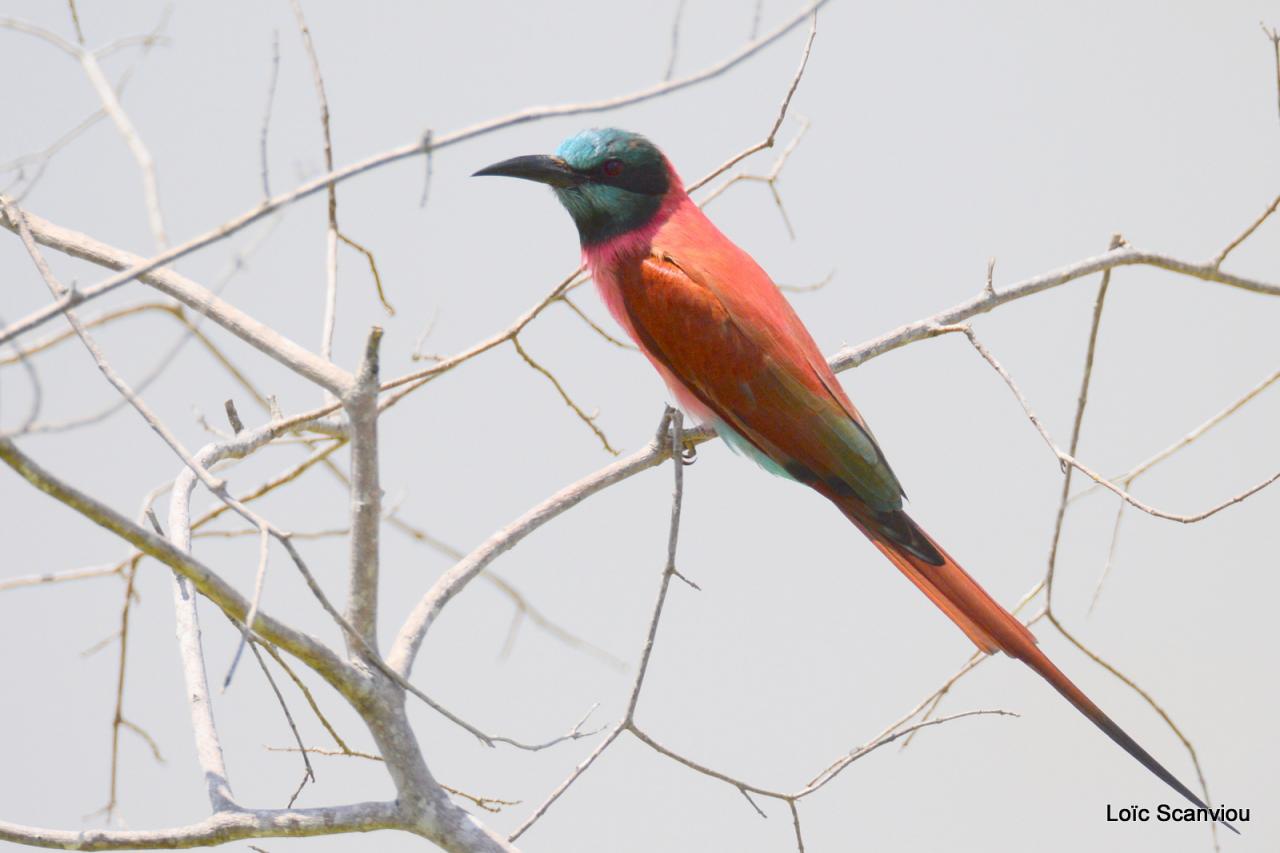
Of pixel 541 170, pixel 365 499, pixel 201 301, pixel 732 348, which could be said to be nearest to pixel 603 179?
pixel 541 170

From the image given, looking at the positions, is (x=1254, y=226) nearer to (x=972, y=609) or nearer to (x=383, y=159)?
(x=972, y=609)

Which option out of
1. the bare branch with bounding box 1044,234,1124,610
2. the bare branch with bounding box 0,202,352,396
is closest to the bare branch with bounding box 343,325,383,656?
the bare branch with bounding box 0,202,352,396

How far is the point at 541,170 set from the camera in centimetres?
267

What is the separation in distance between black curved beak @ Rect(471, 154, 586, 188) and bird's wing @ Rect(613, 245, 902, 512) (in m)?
0.30

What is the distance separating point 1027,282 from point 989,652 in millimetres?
651

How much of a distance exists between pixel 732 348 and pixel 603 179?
1.75 feet

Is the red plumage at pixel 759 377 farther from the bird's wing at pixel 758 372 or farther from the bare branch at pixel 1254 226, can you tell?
the bare branch at pixel 1254 226

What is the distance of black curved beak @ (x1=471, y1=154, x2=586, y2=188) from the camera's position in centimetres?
263

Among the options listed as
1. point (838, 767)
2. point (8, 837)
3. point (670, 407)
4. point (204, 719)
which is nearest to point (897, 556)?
point (670, 407)

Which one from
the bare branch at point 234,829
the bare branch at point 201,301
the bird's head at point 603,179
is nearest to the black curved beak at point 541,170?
the bird's head at point 603,179

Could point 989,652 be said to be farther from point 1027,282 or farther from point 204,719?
point 204,719

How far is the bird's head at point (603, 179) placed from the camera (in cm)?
270

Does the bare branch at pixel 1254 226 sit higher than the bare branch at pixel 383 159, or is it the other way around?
the bare branch at pixel 1254 226

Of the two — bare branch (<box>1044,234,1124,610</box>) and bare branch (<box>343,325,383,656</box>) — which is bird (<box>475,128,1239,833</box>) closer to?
bare branch (<box>1044,234,1124,610</box>)
